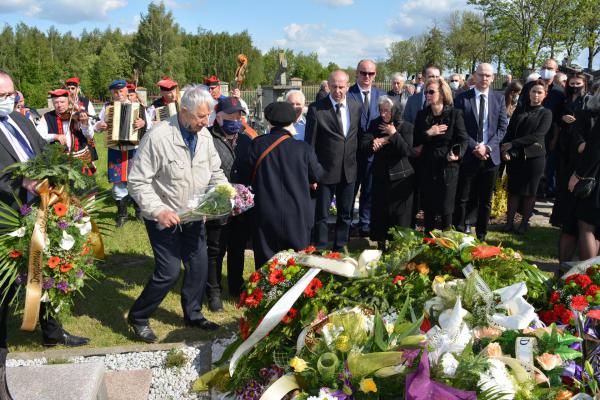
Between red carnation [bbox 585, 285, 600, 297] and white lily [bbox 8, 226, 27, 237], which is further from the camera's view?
white lily [bbox 8, 226, 27, 237]

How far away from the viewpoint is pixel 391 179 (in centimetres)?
621

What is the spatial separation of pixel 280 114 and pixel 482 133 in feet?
10.7

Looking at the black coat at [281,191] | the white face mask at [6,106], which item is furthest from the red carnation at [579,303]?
the white face mask at [6,106]

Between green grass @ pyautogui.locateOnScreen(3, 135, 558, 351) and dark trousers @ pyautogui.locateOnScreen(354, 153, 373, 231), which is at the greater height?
dark trousers @ pyautogui.locateOnScreen(354, 153, 373, 231)

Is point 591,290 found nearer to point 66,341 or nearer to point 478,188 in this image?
point 478,188

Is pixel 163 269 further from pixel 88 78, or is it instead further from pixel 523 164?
pixel 88 78

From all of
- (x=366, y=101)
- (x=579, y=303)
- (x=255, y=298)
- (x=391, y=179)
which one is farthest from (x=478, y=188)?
(x=255, y=298)

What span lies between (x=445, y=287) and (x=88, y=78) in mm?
41650

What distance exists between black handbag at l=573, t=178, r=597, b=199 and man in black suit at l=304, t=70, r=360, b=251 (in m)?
2.41

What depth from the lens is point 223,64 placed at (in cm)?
5753

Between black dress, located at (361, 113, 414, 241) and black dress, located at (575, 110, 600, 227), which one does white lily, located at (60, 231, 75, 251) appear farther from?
black dress, located at (575, 110, 600, 227)

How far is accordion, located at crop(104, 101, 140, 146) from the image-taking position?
24.3 ft

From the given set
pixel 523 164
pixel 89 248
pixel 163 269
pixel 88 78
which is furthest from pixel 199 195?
pixel 88 78

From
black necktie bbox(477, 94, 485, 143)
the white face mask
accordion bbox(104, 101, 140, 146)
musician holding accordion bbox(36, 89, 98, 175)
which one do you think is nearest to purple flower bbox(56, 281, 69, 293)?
the white face mask
